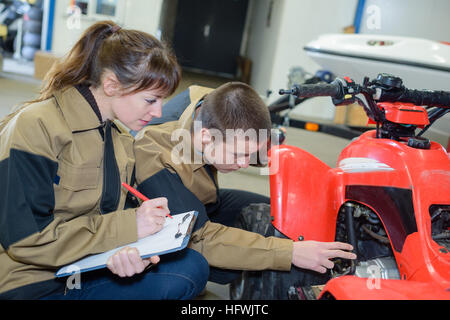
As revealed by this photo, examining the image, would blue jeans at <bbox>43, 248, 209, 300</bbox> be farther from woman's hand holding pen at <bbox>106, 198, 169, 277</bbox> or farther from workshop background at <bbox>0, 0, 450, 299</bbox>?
workshop background at <bbox>0, 0, 450, 299</bbox>

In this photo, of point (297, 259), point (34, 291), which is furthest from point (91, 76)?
point (297, 259)

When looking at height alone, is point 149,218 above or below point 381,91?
below

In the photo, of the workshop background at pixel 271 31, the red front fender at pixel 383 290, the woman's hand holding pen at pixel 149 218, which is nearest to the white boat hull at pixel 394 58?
the workshop background at pixel 271 31

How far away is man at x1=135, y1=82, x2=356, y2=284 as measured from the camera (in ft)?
4.36

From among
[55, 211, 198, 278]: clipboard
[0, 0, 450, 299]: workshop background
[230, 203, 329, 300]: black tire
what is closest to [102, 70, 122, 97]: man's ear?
[55, 211, 198, 278]: clipboard

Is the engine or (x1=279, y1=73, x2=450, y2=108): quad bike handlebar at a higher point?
(x1=279, y1=73, x2=450, y2=108): quad bike handlebar

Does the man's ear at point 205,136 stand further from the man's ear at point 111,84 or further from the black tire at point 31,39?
the black tire at point 31,39

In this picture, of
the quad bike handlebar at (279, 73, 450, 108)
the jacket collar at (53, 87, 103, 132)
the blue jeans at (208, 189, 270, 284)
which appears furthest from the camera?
the blue jeans at (208, 189, 270, 284)

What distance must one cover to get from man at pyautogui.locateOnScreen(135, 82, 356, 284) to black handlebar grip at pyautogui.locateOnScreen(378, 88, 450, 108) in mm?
367

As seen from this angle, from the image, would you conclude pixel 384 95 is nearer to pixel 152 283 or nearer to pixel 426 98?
pixel 426 98

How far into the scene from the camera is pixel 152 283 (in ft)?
4.04

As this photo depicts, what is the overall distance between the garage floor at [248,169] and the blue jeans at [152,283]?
53 centimetres

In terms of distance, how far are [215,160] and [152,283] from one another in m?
0.41

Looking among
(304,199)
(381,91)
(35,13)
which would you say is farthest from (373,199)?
(35,13)
